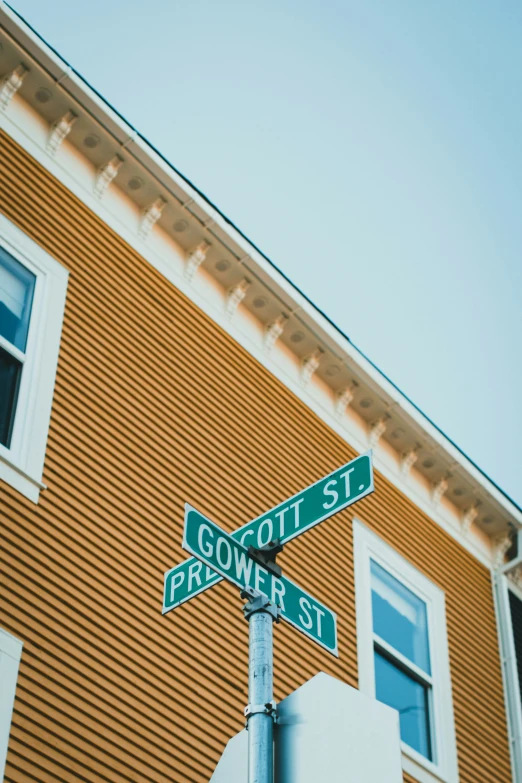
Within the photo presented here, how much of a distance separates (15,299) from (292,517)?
5.42 metres

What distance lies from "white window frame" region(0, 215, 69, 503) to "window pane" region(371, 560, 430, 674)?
485 centimetres

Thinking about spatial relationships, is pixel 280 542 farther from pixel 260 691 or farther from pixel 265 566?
pixel 260 691

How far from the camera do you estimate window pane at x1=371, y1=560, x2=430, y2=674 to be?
12.8m

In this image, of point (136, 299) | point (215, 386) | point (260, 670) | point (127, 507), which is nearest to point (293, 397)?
point (215, 386)

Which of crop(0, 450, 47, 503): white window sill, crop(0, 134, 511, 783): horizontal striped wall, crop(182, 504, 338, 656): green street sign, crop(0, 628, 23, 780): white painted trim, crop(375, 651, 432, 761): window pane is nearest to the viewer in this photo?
crop(182, 504, 338, 656): green street sign

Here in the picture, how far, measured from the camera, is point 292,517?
18.5ft

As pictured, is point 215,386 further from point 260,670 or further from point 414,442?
point 260,670

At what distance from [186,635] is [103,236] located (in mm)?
4286

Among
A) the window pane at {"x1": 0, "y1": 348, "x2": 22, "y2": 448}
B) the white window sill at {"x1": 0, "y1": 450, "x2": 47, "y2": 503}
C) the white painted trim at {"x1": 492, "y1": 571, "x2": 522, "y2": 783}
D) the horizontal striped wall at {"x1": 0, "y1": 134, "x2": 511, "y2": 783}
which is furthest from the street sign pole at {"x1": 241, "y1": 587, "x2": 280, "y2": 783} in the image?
the white painted trim at {"x1": 492, "y1": 571, "x2": 522, "y2": 783}

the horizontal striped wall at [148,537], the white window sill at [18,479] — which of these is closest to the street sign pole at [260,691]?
the horizontal striped wall at [148,537]

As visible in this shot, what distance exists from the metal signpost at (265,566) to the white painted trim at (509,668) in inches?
345

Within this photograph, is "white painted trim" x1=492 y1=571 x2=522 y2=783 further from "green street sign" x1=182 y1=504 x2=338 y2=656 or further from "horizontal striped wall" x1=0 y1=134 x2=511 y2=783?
"green street sign" x1=182 y1=504 x2=338 y2=656

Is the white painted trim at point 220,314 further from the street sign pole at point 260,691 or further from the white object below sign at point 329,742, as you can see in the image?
the white object below sign at point 329,742

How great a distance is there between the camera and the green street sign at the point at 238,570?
5316 mm
